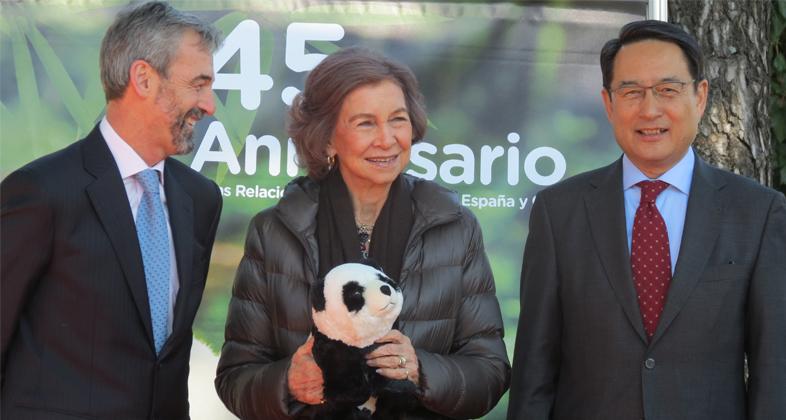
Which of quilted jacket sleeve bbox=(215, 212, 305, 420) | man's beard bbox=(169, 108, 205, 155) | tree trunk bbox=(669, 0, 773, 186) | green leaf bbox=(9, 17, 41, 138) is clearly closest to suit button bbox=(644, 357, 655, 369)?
quilted jacket sleeve bbox=(215, 212, 305, 420)

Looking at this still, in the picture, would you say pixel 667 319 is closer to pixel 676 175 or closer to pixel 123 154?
pixel 676 175

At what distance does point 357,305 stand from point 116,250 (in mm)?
665

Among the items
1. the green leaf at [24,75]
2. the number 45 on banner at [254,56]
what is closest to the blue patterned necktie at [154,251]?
the number 45 on banner at [254,56]

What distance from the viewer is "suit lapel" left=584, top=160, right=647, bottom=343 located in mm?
3035

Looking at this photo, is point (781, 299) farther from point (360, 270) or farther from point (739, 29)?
point (739, 29)

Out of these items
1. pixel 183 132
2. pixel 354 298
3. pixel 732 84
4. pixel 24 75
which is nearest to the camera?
pixel 354 298

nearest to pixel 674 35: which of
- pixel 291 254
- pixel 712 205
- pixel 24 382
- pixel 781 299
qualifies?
pixel 712 205

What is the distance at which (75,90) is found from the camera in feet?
13.5

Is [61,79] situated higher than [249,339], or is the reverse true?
[61,79]

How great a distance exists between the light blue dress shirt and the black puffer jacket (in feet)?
1.54

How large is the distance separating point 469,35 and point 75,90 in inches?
60.5

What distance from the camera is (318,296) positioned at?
9.13 ft

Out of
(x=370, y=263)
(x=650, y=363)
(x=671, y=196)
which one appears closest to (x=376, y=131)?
(x=370, y=263)

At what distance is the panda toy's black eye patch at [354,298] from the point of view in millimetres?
2723
